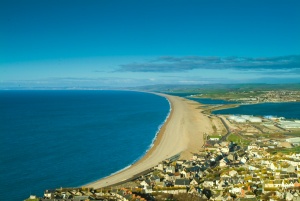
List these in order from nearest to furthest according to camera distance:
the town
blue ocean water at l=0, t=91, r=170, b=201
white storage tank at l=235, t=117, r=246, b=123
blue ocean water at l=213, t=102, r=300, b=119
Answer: the town → blue ocean water at l=0, t=91, r=170, b=201 → white storage tank at l=235, t=117, r=246, b=123 → blue ocean water at l=213, t=102, r=300, b=119

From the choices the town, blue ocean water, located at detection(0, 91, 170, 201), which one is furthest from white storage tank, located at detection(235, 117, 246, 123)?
the town

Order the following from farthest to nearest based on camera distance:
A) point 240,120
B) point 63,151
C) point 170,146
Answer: point 240,120 < point 170,146 < point 63,151

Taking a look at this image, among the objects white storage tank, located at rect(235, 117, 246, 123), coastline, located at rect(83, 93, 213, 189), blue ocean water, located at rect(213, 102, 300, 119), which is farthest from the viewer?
blue ocean water, located at rect(213, 102, 300, 119)

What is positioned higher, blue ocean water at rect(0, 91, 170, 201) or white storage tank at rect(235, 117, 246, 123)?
A: white storage tank at rect(235, 117, 246, 123)

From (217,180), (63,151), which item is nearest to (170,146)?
(63,151)

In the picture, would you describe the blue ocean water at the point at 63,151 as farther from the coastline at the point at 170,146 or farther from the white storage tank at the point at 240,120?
the white storage tank at the point at 240,120

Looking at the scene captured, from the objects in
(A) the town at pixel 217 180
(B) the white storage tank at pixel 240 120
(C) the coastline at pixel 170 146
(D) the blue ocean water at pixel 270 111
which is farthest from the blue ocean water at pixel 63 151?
(D) the blue ocean water at pixel 270 111

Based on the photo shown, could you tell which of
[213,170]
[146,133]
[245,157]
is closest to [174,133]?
[146,133]

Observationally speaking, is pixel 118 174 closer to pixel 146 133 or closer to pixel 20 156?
pixel 20 156

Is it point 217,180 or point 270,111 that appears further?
point 270,111

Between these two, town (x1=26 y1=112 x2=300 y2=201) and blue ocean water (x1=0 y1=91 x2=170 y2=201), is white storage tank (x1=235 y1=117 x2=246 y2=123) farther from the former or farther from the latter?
town (x1=26 y1=112 x2=300 y2=201)

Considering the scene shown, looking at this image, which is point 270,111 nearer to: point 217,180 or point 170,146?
point 170,146
